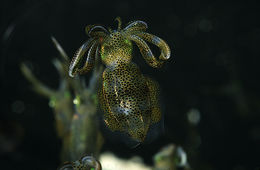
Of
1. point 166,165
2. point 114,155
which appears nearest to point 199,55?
point 114,155

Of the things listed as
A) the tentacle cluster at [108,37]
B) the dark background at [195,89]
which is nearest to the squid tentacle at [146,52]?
the tentacle cluster at [108,37]

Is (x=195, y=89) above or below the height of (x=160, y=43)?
below

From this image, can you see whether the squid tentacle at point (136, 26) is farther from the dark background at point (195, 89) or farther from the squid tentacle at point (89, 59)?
the dark background at point (195, 89)

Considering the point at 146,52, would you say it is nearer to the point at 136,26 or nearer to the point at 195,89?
the point at 136,26

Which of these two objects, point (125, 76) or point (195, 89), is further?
point (195, 89)

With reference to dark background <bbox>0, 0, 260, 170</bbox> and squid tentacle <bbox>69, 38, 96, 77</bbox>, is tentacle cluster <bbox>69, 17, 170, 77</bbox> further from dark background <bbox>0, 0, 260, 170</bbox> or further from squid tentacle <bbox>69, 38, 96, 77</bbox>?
dark background <bbox>0, 0, 260, 170</bbox>

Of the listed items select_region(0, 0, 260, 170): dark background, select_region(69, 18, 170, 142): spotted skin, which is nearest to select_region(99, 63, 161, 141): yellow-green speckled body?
select_region(69, 18, 170, 142): spotted skin

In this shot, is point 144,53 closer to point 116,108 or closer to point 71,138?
point 116,108

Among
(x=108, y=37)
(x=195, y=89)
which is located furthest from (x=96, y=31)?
(x=195, y=89)
